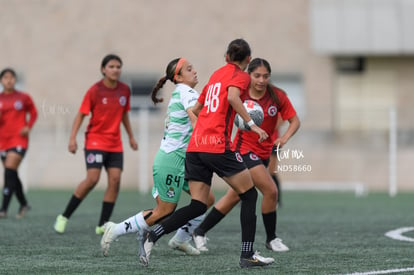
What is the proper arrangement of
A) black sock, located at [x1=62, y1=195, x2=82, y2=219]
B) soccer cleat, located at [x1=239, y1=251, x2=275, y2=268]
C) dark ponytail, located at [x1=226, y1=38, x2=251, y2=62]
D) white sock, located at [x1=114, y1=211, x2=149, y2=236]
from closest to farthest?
soccer cleat, located at [x1=239, y1=251, x2=275, y2=268], dark ponytail, located at [x1=226, y1=38, x2=251, y2=62], white sock, located at [x1=114, y1=211, x2=149, y2=236], black sock, located at [x1=62, y1=195, x2=82, y2=219]

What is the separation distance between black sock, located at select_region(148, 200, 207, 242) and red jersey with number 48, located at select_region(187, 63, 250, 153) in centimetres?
48

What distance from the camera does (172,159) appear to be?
8617 mm

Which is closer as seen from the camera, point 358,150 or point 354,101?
point 358,150

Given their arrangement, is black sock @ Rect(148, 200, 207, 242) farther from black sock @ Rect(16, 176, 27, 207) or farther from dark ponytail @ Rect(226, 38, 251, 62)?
black sock @ Rect(16, 176, 27, 207)

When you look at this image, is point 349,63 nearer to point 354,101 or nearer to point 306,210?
point 354,101

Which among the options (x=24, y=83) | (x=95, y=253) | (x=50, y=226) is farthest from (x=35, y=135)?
(x=95, y=253)

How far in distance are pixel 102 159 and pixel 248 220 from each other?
11.6 ft

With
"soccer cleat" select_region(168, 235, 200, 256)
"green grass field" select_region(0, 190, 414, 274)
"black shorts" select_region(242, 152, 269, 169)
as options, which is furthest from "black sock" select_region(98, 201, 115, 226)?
"black shorts" select_region(242, 152, 269, 169)

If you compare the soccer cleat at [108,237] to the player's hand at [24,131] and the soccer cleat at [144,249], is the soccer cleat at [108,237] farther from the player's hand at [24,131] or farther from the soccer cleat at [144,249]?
the player's hand at [24,131]

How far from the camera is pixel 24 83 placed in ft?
90.3

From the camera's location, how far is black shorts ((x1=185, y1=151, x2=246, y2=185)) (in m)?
7.81

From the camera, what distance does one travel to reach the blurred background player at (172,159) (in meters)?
8.43

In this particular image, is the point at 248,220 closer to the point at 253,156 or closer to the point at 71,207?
the point at 253,156

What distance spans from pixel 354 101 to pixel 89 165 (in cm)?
1699
